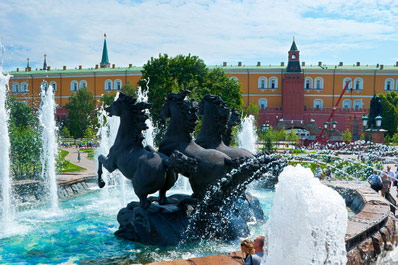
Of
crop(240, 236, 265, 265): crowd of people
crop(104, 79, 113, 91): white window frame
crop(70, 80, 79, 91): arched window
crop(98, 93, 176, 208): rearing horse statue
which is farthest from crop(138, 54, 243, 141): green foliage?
crop(70, 80, 79, 91): arched window

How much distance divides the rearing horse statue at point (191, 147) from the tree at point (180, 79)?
18.9m

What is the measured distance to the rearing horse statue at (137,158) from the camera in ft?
20.2

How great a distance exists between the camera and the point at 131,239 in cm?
630

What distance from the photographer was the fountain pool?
18.6 feet

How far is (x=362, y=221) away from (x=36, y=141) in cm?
1139

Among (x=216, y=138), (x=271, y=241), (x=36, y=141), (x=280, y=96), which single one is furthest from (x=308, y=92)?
(x=271, y=241)

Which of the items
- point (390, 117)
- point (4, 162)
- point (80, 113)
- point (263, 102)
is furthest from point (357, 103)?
point (4, 162)

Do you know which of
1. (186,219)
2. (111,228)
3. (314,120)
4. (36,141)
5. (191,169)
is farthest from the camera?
(314,120)

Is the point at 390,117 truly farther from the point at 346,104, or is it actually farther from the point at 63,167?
the point at 63,167

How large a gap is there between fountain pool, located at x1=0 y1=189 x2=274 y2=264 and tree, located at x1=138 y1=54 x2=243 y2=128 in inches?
713

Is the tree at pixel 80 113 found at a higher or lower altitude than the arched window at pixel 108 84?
lower

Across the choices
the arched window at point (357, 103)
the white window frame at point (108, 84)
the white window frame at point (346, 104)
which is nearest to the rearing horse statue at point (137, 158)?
the white window frame at point (108, 84)

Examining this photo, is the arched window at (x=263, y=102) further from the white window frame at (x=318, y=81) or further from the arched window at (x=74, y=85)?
the arched window at (x=74, y=85)

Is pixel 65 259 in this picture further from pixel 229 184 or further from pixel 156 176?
pixel 229 184
